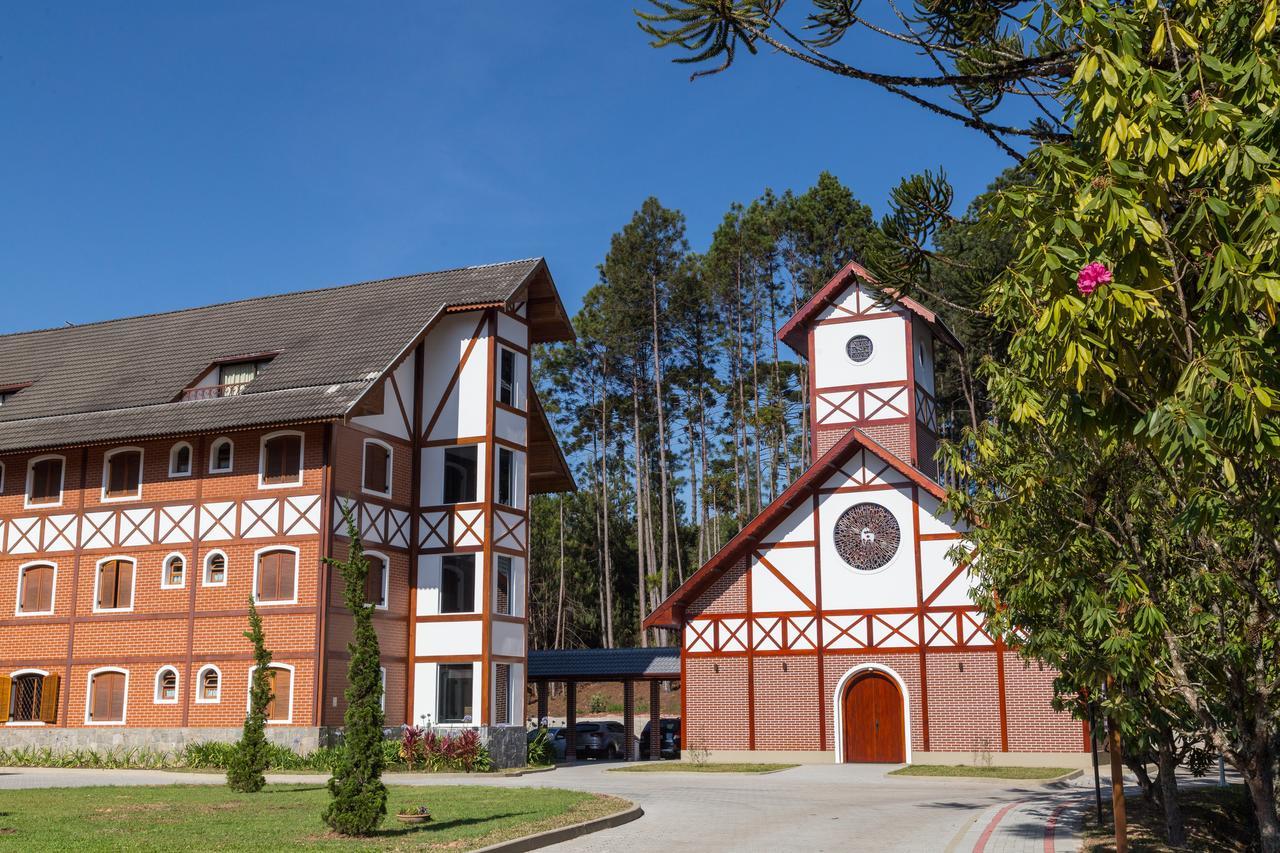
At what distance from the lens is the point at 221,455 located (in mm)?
29875

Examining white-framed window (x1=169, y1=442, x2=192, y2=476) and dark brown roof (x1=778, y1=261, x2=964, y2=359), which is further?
dark brown roof (x1=778, y1=261, x2=964, y2=359)

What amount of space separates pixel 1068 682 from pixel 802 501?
18.7 metres

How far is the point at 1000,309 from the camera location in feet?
25.2

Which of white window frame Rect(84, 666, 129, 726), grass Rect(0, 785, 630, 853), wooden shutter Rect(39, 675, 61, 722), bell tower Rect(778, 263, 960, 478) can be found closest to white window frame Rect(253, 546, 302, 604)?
white window frame Rect(84, 666, 129, 726)

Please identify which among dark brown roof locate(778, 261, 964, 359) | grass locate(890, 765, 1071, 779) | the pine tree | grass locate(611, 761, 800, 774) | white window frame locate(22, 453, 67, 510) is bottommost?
grass locate(611, 761, 800, 774)

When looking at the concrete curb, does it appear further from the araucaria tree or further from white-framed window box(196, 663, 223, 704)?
white-framed window box(196, 663, 223, 704)

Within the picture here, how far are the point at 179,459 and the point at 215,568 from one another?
3036 millimetres

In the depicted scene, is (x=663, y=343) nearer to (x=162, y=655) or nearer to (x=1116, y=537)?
(x=162, y=655)

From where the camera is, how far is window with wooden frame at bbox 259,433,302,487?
1140 inches

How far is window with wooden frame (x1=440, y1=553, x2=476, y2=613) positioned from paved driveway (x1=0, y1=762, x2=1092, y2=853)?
189 inches

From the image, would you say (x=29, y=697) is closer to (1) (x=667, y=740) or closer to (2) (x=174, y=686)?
(2) (x=174, y=686)

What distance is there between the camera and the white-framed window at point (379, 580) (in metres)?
29.2

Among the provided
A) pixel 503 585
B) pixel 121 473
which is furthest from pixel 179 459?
pixel 503 585

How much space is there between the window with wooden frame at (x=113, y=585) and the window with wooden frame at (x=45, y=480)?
2530mm
